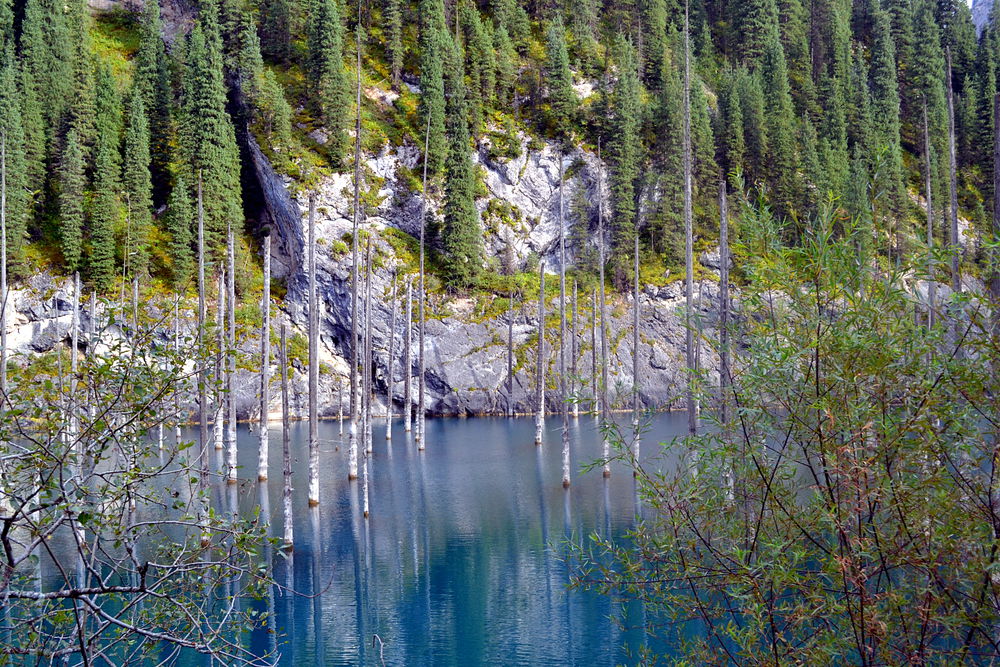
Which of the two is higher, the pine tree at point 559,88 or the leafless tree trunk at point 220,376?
the pine tree at point 559,88

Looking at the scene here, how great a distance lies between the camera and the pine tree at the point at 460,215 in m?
57.1

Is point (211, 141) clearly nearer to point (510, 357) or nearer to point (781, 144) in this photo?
point (510, 357)

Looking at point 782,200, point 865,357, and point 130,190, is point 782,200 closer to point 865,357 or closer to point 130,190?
point 130,190

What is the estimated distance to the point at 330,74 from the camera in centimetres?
5962

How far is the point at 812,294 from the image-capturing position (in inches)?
221

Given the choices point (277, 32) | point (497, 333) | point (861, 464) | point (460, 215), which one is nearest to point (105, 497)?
point (861, 464)

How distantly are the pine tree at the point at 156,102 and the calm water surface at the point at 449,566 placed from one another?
35.8 meters

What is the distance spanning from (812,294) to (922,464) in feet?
→ 4.83

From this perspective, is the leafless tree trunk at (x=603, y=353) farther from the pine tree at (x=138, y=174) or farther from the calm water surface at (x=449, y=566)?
the pine tree at (x=138, y=174)

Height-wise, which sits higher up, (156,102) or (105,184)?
(156,102)

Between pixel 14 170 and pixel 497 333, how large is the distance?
36540 millimetres

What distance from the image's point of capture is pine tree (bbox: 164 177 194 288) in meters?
52.6

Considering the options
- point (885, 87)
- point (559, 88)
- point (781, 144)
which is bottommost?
point (781, 144)

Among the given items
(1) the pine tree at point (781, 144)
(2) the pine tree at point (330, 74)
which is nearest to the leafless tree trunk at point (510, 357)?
(2) the pine tree at point (330, 74)
